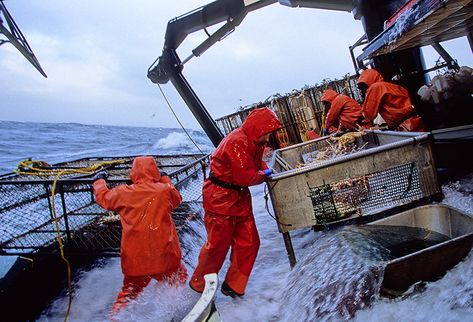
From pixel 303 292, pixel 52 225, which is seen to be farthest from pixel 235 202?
pixel 52 225

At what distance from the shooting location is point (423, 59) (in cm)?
740

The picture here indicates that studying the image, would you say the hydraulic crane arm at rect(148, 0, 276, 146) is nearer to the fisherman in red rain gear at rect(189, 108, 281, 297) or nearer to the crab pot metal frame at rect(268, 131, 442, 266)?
the fisherman in red rain gear at rect(189, 108, 281, 297)

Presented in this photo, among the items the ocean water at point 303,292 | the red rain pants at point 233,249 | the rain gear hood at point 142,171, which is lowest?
the ocean water at point 303,292

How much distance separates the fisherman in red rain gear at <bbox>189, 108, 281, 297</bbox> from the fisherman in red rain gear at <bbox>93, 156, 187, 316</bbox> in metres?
0.53

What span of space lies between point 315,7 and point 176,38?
4513mm

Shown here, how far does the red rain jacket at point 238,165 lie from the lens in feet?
12.7

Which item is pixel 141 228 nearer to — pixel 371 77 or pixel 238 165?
pixel 238 165

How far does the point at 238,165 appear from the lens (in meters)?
3.85

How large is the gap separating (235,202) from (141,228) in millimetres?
1196

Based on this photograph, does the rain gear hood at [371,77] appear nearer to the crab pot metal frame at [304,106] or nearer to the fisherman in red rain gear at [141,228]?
the fisherman in red rain gear at [141,228]

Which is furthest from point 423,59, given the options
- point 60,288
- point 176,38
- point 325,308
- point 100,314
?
point 60,288

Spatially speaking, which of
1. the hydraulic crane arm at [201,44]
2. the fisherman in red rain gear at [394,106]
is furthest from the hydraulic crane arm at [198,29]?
the fisherman in red rain gear at [394,106]

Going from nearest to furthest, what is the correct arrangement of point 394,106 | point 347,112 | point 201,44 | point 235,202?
point 235,202, point 394,106, point 347,112, point 201,44

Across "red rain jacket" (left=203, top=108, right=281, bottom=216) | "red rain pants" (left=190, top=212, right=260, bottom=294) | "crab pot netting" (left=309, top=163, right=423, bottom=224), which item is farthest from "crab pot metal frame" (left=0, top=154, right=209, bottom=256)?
"crab pot netting" (left=309, top=163, right=423, bottom=224)
